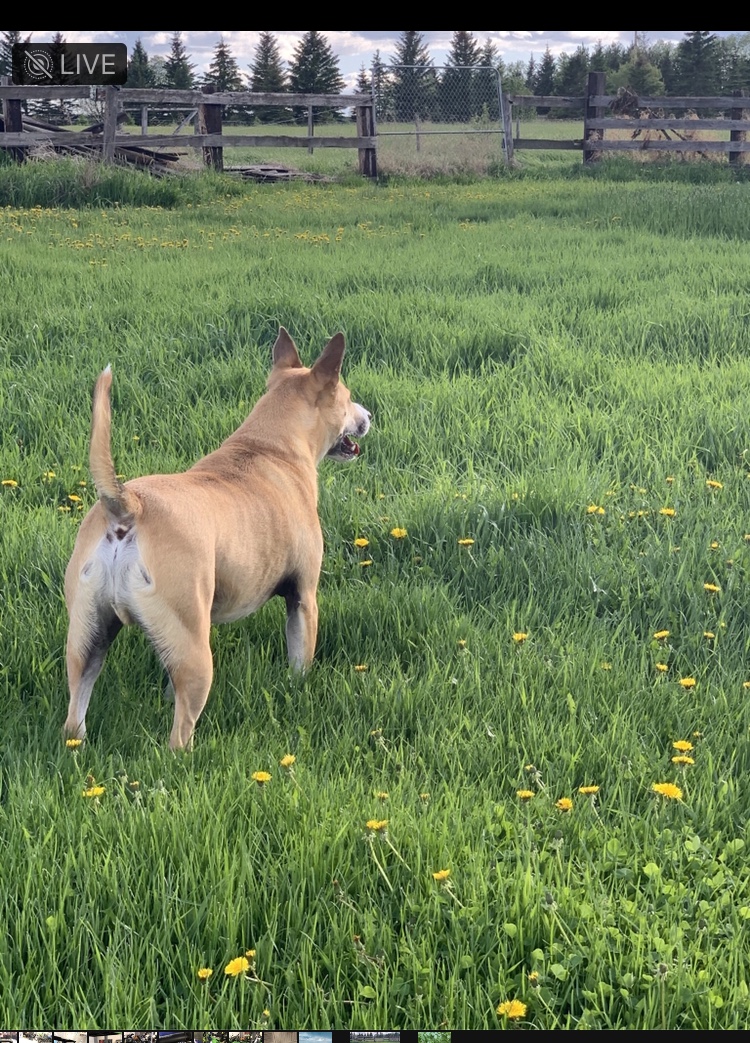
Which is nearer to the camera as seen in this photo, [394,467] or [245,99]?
[394,467]

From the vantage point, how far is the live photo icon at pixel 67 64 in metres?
4.11

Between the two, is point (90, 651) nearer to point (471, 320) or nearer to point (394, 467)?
point (394, 467)

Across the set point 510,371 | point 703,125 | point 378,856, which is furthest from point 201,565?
point 703,125

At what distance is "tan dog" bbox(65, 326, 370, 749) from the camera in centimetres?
250

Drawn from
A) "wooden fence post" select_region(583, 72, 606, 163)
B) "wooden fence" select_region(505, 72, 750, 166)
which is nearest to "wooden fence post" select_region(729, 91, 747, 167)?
"wooden fence" select_region(505, 72, 750, 166)

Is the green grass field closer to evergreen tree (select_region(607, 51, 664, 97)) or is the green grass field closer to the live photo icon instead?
the live photo icon

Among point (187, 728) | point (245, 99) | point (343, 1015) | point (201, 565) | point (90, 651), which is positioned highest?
point (245, 99)

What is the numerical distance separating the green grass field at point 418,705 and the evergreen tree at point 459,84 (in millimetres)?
2016

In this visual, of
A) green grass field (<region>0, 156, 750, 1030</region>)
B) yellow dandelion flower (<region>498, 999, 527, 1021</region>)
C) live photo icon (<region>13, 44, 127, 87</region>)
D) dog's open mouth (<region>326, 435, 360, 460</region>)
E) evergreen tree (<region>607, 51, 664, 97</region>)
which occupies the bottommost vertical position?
yellow dandelion flower (<region>498, 999, 527, 1021</region>)

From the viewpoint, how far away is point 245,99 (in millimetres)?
8484

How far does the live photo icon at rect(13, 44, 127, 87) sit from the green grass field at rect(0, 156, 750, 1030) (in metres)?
1.67

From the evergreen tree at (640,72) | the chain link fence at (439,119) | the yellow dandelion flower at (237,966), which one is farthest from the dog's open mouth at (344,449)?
the evergreen tree at (640,72)

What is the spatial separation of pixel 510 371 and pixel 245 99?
164 inches

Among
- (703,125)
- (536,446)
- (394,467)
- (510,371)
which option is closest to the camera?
(394,467)
